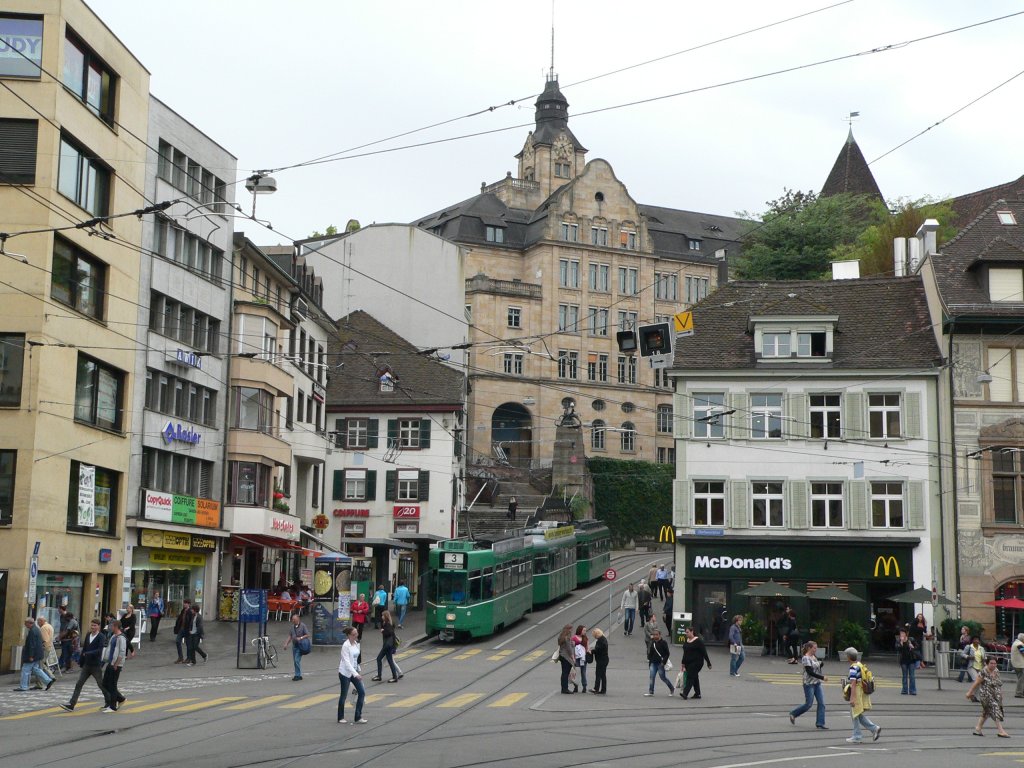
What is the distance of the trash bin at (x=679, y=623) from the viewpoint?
4226cm

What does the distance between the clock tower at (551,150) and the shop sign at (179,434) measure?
Result: 220 ft

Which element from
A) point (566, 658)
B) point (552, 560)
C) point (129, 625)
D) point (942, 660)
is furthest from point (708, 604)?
point (129, 625)

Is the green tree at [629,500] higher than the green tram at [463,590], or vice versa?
the green tree at [629,500]

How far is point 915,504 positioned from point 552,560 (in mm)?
14951

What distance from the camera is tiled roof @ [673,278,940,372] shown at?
43.9m

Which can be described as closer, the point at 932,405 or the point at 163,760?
the point at 163,760

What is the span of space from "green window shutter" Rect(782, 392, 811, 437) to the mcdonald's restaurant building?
3588 millimetres

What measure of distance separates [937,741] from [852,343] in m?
25.1

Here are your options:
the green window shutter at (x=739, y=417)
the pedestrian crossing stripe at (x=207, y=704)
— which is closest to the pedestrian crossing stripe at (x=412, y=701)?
the pedestrian crossing stripe at (x=207, y=704)

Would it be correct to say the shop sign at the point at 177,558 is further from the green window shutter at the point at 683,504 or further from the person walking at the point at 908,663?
the person walking at the point at 908,663

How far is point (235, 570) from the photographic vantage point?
49.7 meters

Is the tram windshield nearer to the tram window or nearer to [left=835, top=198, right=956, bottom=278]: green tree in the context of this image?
the tram window

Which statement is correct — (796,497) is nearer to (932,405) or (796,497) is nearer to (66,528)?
(932,405)

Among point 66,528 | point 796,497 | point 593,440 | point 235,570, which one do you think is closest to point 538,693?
point 66,528
